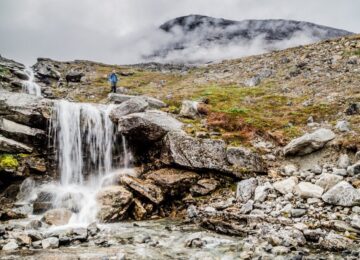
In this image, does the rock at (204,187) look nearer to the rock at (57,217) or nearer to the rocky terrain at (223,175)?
the rocky terrain at (223,175)

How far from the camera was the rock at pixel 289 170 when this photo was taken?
576 inches

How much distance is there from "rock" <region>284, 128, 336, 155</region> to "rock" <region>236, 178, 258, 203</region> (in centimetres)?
275

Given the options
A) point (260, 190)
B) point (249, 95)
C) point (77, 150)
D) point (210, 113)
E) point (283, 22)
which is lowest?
point (260, 190)

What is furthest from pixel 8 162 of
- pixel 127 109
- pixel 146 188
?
pixel 146 188

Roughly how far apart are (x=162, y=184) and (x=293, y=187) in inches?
214

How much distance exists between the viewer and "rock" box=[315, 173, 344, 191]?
1230 centimetres

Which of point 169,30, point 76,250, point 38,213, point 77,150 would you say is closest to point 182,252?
point 76,250

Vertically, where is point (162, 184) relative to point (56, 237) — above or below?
above

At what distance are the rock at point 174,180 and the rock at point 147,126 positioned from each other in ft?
7.55

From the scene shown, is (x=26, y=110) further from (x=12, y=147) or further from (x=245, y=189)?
(x=245, y=189)

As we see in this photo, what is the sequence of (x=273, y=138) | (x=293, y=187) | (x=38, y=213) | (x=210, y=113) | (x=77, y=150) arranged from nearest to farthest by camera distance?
(x=293, y=187) → (x=38, y=213) → (x=273, y=138) → (x=77, y=150) → (x=210, y=113)

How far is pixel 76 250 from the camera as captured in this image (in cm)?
982

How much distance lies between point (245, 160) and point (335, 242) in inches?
269

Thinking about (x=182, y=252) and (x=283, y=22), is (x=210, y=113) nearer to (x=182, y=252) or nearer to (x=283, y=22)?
(x=182, y=252)
